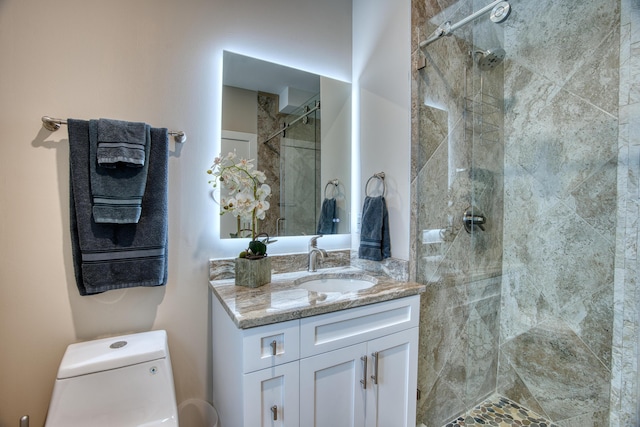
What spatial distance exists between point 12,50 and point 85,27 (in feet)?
0.88

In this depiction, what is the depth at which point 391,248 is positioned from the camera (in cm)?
160

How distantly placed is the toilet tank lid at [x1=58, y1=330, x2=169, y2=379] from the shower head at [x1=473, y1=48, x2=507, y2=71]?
2.20 metres

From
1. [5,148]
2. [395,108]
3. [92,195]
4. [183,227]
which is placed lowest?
[183,227]

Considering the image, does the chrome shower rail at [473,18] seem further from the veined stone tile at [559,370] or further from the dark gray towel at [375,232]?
the veined stone tile at [559,370]

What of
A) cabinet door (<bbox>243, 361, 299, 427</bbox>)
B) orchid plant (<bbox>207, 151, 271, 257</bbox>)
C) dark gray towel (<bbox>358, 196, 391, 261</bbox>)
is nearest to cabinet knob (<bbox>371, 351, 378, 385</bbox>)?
cabinet door (<bbox>243, 361, 299, 427</bbox>)

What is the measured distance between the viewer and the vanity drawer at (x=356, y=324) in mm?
1064

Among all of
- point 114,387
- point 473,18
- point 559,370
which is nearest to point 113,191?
point 114,387

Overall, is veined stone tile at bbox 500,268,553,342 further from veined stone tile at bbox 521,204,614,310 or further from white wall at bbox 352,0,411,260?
white wall at bbox 352,0,411,260

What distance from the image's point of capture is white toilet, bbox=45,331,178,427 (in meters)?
0.99

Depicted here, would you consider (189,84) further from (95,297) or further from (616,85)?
(616,85)

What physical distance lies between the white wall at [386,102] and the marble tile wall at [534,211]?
6 centimetres

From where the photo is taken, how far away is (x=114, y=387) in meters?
1.04

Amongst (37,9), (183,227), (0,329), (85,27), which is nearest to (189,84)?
(85,27)

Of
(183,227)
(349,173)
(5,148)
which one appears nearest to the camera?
(5,148)
